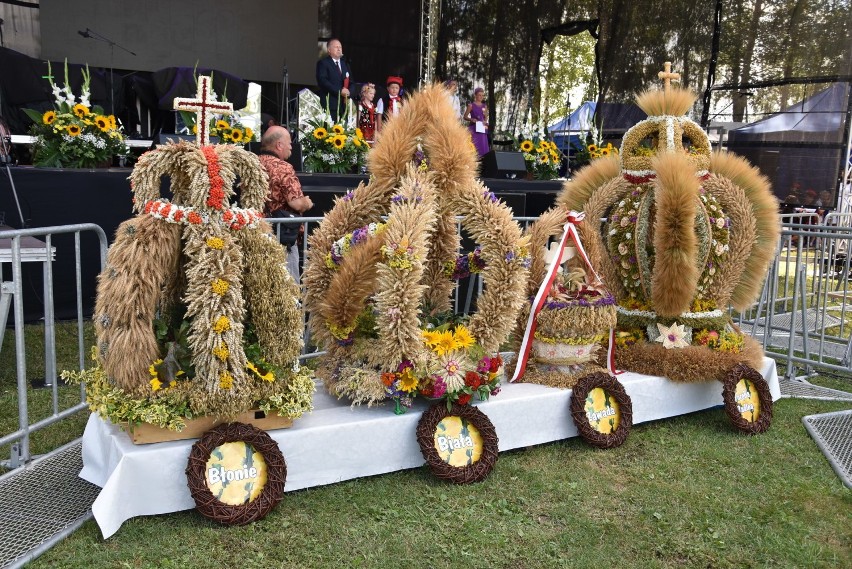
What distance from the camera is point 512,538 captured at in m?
2.88

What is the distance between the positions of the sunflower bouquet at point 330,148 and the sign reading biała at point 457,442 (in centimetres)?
469

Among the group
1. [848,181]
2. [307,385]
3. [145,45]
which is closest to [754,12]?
[848,181]

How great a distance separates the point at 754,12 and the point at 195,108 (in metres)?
12.5

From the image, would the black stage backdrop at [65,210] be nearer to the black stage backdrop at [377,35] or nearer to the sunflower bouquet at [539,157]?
the sunflower bouquet at [539,157]

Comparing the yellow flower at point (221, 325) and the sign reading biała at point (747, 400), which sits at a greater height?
the yellow flower at point (221, 325)

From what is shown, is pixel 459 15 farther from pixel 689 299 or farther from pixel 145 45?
pixel 689 299

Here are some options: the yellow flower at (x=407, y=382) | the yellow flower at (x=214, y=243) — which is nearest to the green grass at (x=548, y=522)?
the yellow flower at (x=407, y=382)

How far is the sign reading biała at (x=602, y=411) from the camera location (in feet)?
12.4

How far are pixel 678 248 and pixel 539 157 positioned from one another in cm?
581

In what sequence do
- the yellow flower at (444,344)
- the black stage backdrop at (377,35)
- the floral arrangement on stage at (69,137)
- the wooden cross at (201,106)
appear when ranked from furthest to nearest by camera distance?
the black stage backdrop at (377,35) < the floral arrangement on stage at (69,137) < the yellow flower at (444,344) < the wooden cross at (201,106)

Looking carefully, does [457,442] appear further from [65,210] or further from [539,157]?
[539,157]

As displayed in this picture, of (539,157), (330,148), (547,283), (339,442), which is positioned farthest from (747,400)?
(539,157)

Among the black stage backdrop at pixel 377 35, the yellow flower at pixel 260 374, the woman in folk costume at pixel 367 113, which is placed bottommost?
the yellow flower at pixel 260 374

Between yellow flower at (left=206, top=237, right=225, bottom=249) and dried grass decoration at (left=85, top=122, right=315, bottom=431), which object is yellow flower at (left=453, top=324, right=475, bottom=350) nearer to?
dried grass decoration at (left=85, top=122, right=315, bottom=431)
